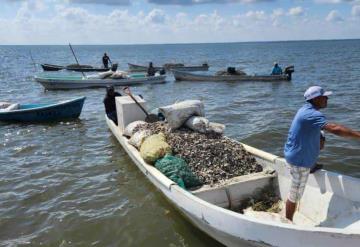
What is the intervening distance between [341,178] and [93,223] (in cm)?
446

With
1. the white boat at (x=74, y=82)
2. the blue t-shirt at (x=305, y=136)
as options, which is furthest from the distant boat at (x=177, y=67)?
the blue t-shirt at (x=305, y=136)

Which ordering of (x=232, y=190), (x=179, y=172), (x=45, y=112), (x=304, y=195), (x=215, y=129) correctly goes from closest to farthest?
(x=304, y=195) → (x=232, y=190) → (x=179, y=172) → (x=215, y=129) → (x=45, y=112)

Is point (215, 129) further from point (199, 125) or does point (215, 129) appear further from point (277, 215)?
point (277, 215)

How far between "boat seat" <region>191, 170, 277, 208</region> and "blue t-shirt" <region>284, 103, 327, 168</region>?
56.8 inches

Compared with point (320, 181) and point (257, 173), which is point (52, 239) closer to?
point (257, 173)

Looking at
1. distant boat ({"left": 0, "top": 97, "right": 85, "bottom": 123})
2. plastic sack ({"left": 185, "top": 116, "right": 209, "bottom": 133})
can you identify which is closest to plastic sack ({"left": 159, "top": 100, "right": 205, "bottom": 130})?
plastic sack ({"left": 185, "top": 116, "right": 209, "bottom": 133})

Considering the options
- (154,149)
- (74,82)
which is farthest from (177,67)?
(154,149)

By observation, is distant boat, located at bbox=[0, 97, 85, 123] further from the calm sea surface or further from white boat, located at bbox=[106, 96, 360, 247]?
white boat, located at bbox=[106, 96, 360, 247]

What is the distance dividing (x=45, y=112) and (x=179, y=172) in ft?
32.6

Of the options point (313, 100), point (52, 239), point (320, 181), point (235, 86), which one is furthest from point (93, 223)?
point (235, 86)

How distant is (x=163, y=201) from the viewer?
8234mm

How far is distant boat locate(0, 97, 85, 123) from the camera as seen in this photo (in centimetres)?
1532

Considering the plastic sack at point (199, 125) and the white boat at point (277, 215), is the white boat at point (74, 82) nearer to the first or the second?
the plastic sack at point (199, 125)

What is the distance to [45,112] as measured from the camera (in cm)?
1556
